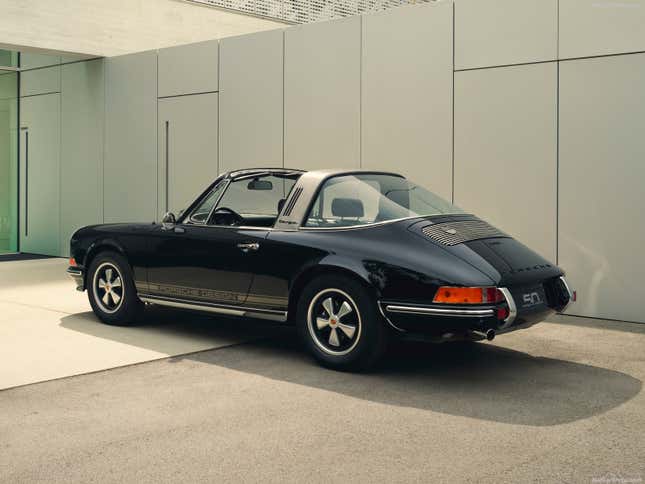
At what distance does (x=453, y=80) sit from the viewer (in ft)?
30.6

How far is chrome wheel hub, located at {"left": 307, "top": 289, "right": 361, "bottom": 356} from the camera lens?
5.54m

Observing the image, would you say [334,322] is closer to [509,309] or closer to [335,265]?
[335,265]

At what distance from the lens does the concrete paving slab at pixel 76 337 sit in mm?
5871

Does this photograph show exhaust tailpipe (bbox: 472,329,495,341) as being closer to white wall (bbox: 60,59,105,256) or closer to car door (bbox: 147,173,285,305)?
car door (bbox: 147,173,285,305)

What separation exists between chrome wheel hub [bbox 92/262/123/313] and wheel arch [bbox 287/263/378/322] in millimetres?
2042

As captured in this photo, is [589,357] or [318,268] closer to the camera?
[318,268]

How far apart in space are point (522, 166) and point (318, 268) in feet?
12.8

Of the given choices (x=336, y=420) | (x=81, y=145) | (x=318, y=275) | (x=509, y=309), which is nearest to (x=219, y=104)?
(x=81, y=145)

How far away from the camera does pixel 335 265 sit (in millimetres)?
5578

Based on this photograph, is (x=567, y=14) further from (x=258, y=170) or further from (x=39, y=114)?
(x=39, y=114)

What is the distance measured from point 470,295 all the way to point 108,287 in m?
3.73

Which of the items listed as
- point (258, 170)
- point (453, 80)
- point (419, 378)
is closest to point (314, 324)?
point (419, 378)

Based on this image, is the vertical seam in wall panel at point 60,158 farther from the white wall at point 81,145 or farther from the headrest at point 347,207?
the headrest at point 347,207

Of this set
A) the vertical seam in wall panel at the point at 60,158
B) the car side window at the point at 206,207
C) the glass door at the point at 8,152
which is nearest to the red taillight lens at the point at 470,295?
the car side window at the point at 206,207
